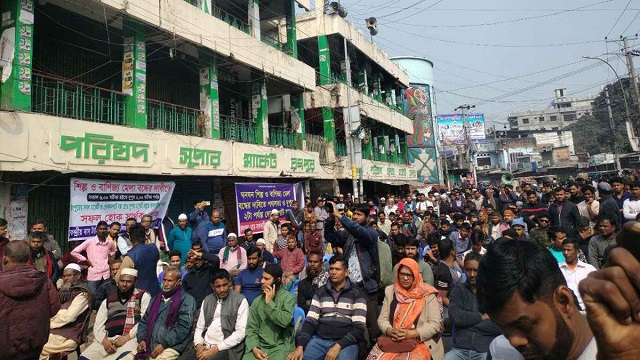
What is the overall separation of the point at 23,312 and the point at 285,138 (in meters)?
11.0

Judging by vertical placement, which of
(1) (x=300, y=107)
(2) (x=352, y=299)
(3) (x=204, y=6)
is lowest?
(2) (x=352, y=299)

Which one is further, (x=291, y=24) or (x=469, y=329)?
(x=291, y=24)

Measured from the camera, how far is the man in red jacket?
2.79m

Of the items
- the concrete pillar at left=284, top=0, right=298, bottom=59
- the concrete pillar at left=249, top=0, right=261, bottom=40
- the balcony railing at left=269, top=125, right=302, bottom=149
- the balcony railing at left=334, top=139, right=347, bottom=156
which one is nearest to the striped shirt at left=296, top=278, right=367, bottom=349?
the balcony railing at left=269, top=125, right=302, bottom=149

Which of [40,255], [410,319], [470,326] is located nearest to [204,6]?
[40,255]

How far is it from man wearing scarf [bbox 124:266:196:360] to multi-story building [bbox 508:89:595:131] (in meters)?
76.0

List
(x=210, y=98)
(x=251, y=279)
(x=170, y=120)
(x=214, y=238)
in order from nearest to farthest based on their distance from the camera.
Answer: (x=251, y=279)
(x=214, y=238)
(x=170, y=120)
(x=210, y=98)

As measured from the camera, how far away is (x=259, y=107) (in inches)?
495

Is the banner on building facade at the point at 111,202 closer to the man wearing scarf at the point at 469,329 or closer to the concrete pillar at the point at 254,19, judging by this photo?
the concrete pillar at the point at 254,19

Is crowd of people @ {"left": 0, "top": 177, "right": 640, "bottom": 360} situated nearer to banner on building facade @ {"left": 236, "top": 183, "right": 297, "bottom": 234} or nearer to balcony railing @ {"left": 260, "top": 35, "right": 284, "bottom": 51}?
banner on building facade @ {"left": 236, "top": 183, "right": 297, "bottom": 234}

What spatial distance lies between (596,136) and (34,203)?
57617 mm

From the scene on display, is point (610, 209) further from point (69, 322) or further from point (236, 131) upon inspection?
point (236, 131)

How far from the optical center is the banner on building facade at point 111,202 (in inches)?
277

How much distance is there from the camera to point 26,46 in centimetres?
667
